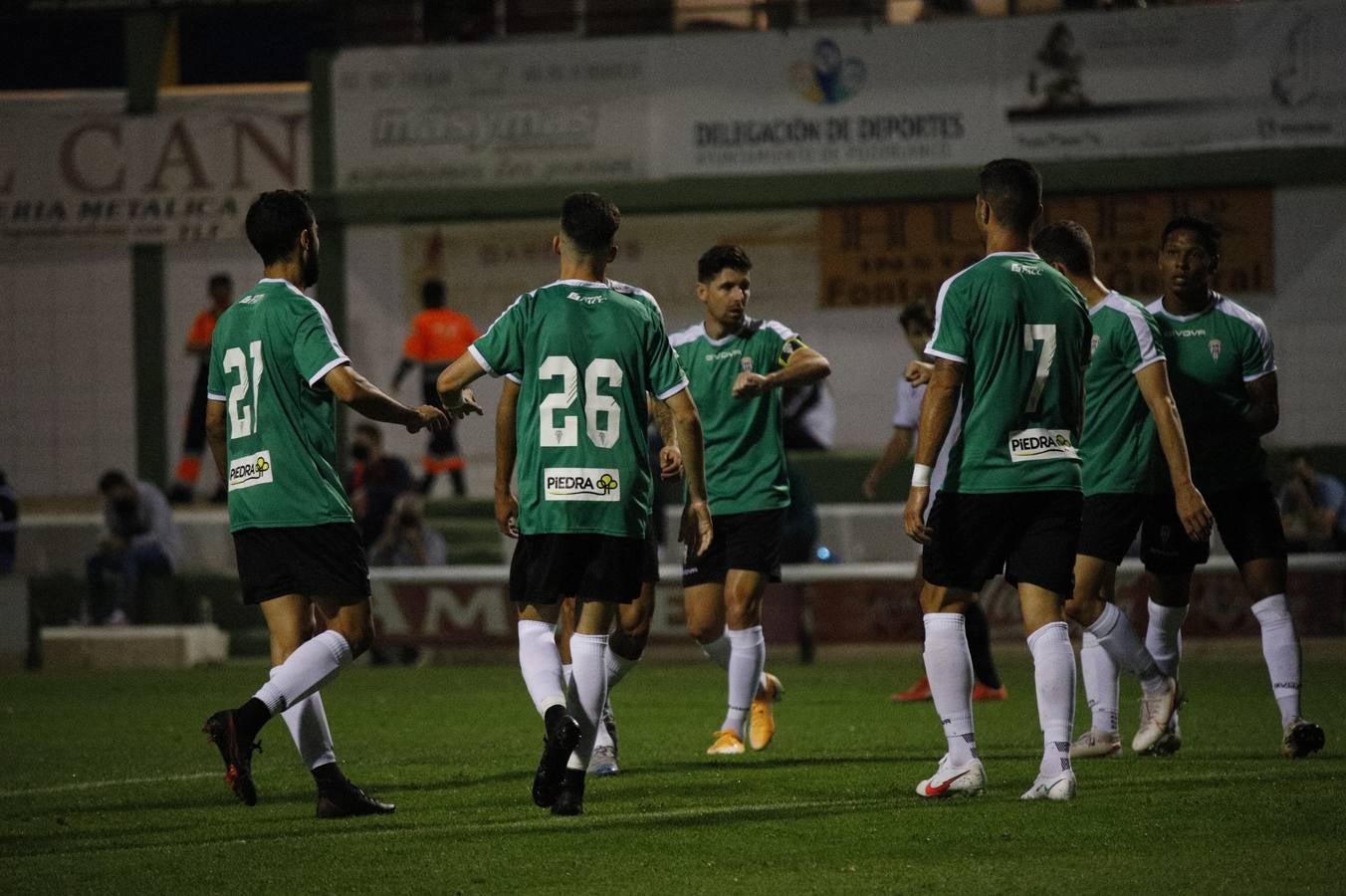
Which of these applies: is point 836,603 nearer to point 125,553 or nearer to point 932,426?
point 125,553

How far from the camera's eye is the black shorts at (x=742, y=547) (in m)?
9.79

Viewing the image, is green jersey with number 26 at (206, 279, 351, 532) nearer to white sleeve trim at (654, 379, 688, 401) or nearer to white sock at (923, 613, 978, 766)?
white sleeve trim at (654, 379, 688, 401)

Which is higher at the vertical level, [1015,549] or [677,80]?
[677,80]

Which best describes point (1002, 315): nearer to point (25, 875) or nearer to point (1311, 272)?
point (25, 875)

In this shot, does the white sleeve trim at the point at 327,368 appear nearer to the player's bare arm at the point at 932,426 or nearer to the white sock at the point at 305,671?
the white sock at the point at 305,671

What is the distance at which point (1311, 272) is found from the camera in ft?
71.7

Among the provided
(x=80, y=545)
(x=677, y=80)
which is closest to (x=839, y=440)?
(x=677, y=80)

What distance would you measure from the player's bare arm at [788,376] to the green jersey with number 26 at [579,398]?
197 cm

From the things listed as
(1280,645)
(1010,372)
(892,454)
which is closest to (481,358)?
(1010,372)

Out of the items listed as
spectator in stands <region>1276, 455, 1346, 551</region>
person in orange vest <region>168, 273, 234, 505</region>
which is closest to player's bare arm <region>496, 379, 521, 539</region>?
spectator in stands <region>1276, 455, 1346, 551</region>

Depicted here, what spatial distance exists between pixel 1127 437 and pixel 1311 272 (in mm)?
14011

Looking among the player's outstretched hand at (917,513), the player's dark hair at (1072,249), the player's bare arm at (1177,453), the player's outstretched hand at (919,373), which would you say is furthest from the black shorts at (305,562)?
the player's dark hair at (1072,249)

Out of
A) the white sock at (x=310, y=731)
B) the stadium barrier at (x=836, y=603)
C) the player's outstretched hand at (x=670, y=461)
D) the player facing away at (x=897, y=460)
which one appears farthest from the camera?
the stadium barrier at (x=836, y=603)

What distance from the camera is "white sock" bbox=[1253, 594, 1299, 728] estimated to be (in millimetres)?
8961
